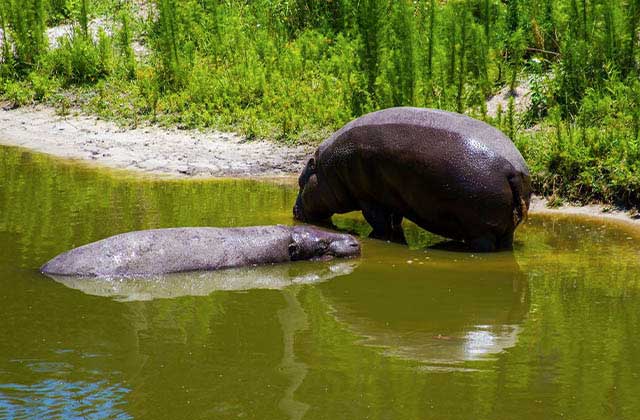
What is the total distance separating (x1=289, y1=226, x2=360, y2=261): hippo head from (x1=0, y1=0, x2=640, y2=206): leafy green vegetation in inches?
123

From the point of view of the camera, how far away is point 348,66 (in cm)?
1555

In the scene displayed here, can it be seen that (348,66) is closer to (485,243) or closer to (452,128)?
(452,128)

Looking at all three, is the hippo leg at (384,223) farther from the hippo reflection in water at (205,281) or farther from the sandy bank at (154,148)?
the sandy bank at (154,148)

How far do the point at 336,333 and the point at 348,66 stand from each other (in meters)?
8.95

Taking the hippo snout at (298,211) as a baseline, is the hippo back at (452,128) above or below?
above

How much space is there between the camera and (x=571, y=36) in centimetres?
1333

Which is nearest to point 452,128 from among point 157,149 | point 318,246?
point 318,246

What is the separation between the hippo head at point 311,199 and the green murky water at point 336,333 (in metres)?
0.96

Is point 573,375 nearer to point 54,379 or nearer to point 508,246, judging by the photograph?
point 54,379

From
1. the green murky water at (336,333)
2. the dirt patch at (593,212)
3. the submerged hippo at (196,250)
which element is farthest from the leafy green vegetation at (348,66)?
the submerged hippo at (196,250)

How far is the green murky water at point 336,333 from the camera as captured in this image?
575cm

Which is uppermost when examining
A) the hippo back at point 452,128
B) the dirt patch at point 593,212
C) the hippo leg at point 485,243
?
the hippo back at point 452,128

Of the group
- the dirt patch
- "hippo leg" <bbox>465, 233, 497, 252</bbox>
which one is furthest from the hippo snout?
the dirt patch

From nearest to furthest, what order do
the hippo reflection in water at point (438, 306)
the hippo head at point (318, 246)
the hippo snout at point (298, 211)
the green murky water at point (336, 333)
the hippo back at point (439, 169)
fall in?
the green murky water at point (336, 333) < the hippo reflection in water at point (438, 306) < the hippo back at point (439, 169) < the hippo head at point (318, 246) < the hippo snout at point (298, 211)
